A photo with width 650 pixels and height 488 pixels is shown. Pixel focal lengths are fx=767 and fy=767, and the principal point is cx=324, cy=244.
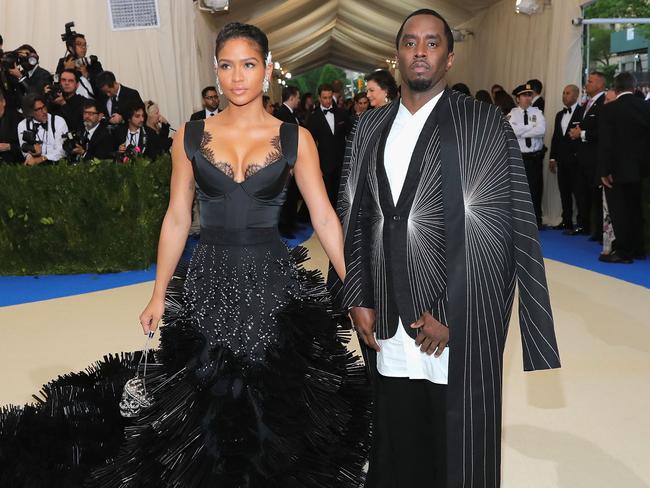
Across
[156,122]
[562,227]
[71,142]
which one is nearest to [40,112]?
[71,142]

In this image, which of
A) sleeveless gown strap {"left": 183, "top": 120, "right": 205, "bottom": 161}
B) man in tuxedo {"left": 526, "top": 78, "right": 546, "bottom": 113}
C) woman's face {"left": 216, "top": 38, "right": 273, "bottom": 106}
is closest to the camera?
woman's face {"left": 216, "top": 38, "right": 273, "bottom": 106}

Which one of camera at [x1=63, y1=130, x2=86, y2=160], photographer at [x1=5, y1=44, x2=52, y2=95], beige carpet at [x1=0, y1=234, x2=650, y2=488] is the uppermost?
photographer at [x1=5, y1=44, x2=52, y2=95]

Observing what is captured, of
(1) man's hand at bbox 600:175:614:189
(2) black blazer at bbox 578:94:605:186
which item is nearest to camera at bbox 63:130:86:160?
(1) man's hand at bbox 600:175:614:189

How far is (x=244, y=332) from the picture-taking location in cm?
232

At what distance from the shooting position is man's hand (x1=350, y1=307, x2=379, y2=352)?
2371mm

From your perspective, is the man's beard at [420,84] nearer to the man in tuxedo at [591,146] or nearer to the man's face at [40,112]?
the man's face at [40,112]

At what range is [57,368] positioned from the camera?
15.3 feet

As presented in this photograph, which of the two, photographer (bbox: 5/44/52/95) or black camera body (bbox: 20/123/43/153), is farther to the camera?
photographer (bbox: 5/44/52/95)

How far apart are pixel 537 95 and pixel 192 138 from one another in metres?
9.14

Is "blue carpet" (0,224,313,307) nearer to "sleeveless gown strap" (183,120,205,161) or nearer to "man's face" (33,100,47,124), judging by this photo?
"man's face" (33,100,47,124)

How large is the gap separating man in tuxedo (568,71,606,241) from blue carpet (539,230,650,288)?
34 cm

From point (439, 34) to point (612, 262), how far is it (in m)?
6.25

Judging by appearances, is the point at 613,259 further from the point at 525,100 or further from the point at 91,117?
the point at 91,117

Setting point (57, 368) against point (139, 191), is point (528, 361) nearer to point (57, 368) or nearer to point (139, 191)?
point (57, 368)
